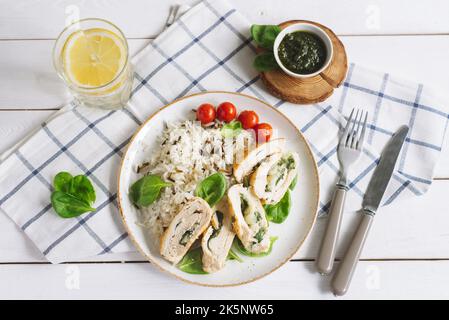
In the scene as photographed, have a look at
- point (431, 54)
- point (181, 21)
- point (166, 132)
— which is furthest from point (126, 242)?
point (431, 54)

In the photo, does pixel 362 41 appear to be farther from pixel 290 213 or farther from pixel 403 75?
pixel 290 213

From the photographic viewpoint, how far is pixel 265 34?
3129 mm

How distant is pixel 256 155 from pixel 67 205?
125 cm

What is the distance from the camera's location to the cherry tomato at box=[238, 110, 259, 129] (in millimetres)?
3012

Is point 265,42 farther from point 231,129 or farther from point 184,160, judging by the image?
point 184,160

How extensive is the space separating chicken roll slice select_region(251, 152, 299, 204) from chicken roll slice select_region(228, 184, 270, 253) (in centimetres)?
7

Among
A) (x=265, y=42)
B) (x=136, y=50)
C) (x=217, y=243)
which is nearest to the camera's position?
(x=217, y=243)

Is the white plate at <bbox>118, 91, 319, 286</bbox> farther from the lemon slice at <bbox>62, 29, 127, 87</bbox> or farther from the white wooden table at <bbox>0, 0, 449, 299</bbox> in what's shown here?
the lemon slice at <bbox>62, 29, 127, 87</bbox>

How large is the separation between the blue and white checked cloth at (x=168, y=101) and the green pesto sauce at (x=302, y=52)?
28 centimetres

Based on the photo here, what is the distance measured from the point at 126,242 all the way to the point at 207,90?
1.17 metres

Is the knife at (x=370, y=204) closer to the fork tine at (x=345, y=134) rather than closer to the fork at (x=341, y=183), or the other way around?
the fork at (x=341, y=183)

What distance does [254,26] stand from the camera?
317 centimetres

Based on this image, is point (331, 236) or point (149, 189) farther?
point (331, 236)

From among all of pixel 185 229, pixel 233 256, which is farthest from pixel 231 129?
pixel 233 256
